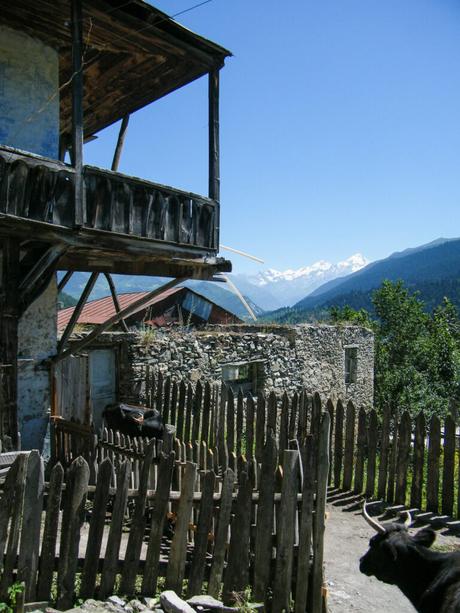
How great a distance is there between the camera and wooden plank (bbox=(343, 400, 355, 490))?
7.89m

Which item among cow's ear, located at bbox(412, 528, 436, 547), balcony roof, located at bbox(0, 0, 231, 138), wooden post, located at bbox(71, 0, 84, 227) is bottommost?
cow's ear, located at bbox(412, 528, 436, 547)

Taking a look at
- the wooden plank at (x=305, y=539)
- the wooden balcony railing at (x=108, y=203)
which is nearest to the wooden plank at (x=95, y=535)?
the wooden plank at (x=305, y=539)

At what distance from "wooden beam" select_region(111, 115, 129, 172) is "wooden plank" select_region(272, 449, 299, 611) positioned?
666 centimetres

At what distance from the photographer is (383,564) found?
405 centimetres

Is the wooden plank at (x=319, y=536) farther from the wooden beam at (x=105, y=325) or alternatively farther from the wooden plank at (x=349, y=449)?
the wooden beam at (x=105, y=325)

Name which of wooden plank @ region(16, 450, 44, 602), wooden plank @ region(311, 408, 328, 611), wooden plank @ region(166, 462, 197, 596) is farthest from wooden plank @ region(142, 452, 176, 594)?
wooden plank @ region(311, 408, 328, 611)

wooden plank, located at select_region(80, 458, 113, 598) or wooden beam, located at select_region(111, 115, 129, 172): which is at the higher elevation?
wooden beam, located at select_region(111, 115, 129, 172)

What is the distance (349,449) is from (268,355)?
602 centimetres

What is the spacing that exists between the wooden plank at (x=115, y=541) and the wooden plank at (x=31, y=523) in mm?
500

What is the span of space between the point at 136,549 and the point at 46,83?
672 centimetres

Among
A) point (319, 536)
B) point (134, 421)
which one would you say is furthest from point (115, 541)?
point (134, 421)

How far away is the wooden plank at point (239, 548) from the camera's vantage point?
13.0ft

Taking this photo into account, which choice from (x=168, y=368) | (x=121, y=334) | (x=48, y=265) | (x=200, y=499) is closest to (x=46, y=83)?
(x=48, y=265)

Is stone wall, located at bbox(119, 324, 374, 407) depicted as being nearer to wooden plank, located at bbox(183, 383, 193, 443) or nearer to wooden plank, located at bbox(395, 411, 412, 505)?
wooden plank, located at bbox(183, 383, 193, 443)
